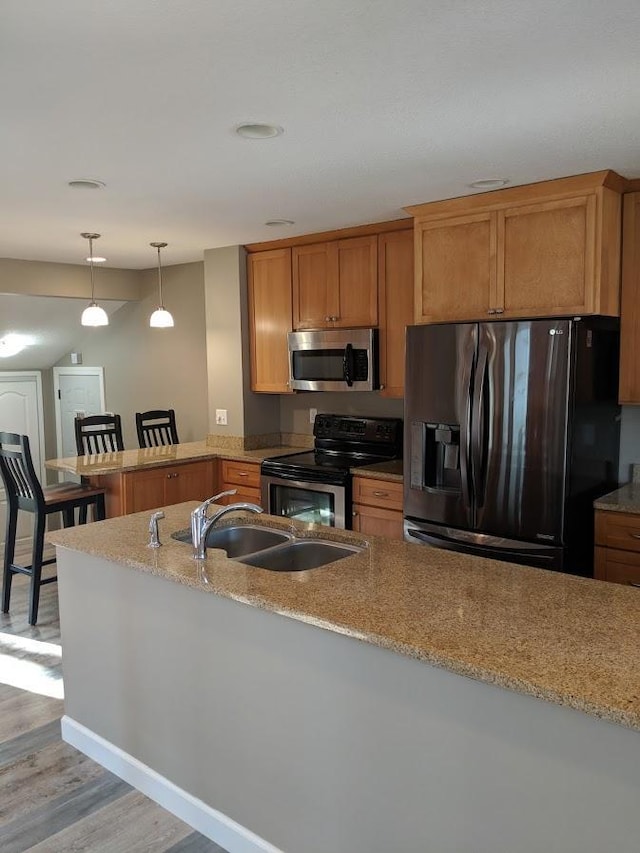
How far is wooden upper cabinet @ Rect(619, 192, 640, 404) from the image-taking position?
337 cm

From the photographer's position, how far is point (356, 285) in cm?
452

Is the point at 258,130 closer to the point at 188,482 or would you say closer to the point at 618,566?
the point at 618,566

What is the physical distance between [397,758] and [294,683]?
0.36 meters

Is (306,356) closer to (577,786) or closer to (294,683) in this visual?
(294,683)

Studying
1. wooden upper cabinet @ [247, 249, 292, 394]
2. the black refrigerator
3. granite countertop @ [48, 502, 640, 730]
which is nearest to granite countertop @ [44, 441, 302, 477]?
wooden upper cabinet @ [247, 249, 292, 394]

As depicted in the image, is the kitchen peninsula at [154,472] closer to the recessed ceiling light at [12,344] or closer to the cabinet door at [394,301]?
the cabinet door at [394,301]

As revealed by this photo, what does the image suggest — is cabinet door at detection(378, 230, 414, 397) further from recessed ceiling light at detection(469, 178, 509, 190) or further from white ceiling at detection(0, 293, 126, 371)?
white ceiling at detection(0, 293, 126, 371)

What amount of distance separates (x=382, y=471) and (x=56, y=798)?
2.39 metres

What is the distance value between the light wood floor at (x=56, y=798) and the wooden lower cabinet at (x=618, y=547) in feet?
6.70

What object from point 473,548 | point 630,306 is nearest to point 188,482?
point 473,548

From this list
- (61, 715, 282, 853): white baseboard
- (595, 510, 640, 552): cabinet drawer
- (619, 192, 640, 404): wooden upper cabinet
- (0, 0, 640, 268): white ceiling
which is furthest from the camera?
(619, 192, 640, 404): wooden upper cabinet

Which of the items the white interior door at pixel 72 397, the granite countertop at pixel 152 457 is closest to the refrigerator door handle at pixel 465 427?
the granite countertop at pixel 152 457

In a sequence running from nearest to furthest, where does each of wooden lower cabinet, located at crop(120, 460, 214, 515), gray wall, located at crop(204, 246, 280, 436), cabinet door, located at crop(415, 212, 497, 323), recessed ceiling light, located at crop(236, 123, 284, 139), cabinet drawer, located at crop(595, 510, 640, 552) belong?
recessed ceiling light, located at crop(236, 123, 284, 139) < cabinet drawer, located at crop(595, 510, 640, 552) < cabinet door, located at crop(415, 212, 497, 323) < wooden lower cabinet, located at crop(120, 460, 214, 515) < gray wall, located at crop(204, 246, 280, 436)

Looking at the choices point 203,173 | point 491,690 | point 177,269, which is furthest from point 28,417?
point 491,690
